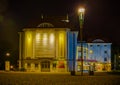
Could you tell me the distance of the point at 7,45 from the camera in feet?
333

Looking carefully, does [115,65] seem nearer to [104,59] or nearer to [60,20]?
[104,59]

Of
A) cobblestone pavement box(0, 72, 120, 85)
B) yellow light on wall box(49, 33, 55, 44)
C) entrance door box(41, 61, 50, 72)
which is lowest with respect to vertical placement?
entrance door box(41, 61, 50, 72)

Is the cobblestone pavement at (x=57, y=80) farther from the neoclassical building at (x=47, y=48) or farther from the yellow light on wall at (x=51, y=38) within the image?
the yellow light on wall at (x=51, y=38)

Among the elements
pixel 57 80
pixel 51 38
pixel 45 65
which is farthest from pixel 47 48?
pixel 57 80

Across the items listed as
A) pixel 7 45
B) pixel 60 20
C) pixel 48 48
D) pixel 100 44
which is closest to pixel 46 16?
pixel 60 20

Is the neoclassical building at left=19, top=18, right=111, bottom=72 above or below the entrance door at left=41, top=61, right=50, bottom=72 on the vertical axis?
above

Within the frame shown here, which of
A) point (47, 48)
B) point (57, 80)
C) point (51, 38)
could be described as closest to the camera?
point (57, 80)

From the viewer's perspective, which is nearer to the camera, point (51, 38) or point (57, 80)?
point (57, 80)

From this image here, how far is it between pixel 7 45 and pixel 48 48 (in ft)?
69.7

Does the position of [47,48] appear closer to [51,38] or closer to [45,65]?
[51,38]

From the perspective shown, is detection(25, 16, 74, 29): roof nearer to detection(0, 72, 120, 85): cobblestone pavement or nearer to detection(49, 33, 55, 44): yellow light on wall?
detection(49, 33, 55, 44): yellow light on wall

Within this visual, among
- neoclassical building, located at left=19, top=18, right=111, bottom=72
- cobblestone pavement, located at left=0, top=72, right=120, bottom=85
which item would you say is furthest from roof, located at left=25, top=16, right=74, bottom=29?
cobblestone pavement, located at left=0, top=72, right=120, bottom=85

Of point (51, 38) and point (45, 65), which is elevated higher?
point (51, 38)

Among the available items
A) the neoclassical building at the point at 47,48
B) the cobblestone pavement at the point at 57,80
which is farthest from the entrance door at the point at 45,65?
the cobblestone pavement at the point at 57,80
